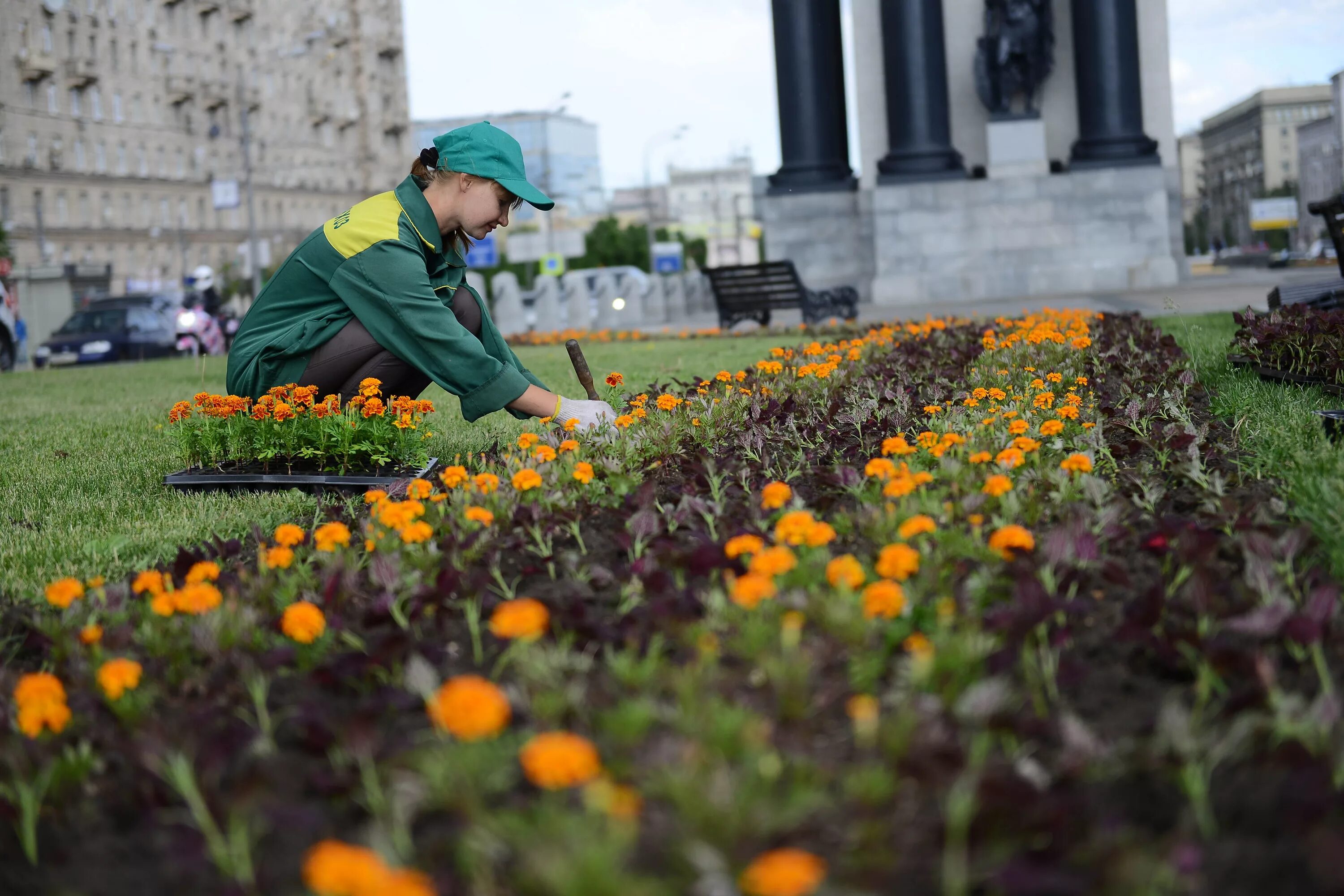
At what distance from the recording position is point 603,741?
1817 millimetres

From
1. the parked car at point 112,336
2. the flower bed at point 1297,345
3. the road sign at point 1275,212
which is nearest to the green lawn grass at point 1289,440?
the flower bed at point 1297,345

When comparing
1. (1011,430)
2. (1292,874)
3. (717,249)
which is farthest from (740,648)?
(717,249)

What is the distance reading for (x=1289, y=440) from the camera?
3998mm

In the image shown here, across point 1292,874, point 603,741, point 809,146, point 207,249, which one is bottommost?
point 1292,874

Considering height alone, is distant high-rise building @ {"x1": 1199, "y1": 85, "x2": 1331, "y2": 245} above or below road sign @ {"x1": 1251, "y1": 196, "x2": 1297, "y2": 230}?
above

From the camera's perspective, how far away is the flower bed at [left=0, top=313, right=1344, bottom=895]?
5.13 ft

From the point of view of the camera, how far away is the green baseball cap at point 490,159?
184 inches

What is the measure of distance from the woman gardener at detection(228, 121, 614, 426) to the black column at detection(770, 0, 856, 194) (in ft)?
54.5

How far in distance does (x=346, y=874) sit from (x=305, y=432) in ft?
12.1

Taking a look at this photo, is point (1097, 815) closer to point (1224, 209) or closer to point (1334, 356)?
point (1334, 356)

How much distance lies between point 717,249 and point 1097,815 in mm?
111465

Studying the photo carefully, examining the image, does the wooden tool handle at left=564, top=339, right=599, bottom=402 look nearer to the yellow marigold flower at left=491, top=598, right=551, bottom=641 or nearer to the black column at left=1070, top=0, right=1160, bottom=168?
the yellow marigold flower at left=491, top=598, right=551, bottom=641

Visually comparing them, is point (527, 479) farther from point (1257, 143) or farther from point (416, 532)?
point (1257, 143)

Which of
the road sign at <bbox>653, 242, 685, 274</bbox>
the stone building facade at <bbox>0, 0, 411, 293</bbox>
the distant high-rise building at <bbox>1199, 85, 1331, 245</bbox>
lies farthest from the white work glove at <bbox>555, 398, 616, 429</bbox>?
the distant high-rise building at <bbox>1199, 85, 1331, 245</bbox>
